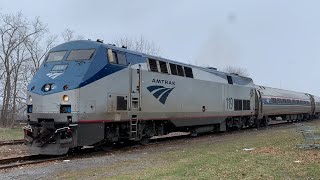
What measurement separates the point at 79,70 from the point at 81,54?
3.22 ft

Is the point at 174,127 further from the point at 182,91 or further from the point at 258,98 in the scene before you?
the point at 258,98

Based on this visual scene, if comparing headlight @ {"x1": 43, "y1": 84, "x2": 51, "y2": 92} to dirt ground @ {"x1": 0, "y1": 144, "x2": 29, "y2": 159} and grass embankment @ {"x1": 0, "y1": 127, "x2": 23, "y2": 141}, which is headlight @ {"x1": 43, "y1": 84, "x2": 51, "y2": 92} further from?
grass embankment @ {"x1": 0, "y1": 127, "x2": 23, "y2": 141}

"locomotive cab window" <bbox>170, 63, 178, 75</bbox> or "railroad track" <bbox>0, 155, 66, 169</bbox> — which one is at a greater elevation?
"locomotive cab window" <bbox>170, 63, 178, 75</bbox>

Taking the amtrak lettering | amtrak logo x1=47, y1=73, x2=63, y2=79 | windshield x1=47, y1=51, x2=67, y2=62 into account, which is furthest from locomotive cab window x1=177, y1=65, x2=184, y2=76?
amtrak logo x1=47, y1=73, x2=63, y2=79

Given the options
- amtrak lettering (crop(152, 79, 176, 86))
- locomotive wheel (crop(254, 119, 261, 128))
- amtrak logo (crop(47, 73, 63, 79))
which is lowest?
locomotive wheel (crop(254, 119, 261, 128))

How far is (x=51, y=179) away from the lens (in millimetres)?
9719

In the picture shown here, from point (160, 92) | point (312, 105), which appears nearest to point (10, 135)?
point (160, 92)

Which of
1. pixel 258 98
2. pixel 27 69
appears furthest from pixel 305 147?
pixel 27 69

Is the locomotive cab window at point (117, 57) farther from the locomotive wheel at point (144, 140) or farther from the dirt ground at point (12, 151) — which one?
the dirt ground at point (12, 151)

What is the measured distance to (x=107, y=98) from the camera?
1481 cm

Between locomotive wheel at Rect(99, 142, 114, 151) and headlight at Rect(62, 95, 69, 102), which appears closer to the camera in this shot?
headlight at Rect(62, 95, 69, 102)

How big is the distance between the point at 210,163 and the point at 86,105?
5030 millimetres

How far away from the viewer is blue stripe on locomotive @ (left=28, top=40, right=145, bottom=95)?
13.8 meters

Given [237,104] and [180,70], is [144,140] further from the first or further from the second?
[237,104]
